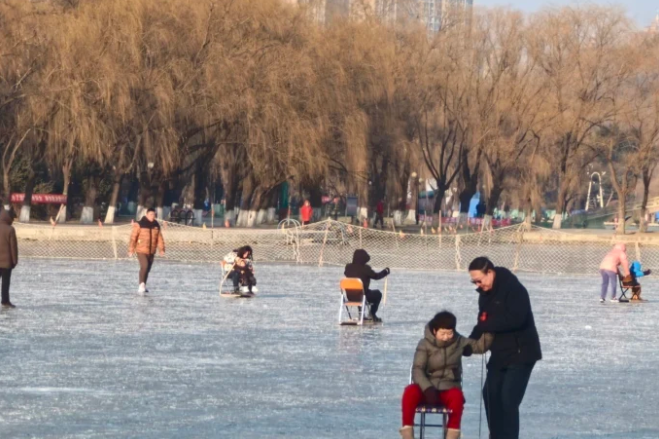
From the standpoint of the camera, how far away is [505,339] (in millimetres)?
8961

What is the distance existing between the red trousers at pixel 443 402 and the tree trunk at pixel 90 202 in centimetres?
4703

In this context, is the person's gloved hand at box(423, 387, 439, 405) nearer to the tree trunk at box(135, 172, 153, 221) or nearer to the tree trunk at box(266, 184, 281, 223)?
the tree trunk at box(135, 172, 153, 221)

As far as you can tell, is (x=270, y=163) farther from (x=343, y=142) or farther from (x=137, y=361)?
(x=137, y=361)

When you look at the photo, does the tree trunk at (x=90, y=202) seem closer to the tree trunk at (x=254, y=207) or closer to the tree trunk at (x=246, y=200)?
the tree trunk at (x=246, y=200)

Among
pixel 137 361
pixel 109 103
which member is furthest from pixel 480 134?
pixel 137 361

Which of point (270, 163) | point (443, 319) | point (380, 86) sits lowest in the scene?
point (443, 319)

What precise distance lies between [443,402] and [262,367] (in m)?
5.49

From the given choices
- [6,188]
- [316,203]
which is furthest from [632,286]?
[316,203]

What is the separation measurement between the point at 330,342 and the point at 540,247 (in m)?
36.8

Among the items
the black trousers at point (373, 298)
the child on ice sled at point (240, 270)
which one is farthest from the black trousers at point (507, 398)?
the child on ice sled at point (240, 270)

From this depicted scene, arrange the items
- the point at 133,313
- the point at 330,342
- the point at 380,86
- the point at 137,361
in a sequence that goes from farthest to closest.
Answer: the point at 380,86 < the point at 133,313 < the point at 330,342 < the point at 137,361

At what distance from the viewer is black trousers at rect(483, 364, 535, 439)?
8961mm

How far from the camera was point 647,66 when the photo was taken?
65.5 metres

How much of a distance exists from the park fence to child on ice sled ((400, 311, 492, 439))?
28402mm
